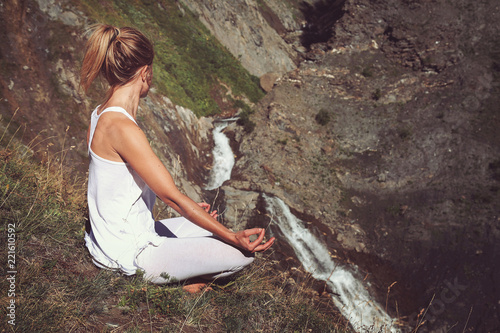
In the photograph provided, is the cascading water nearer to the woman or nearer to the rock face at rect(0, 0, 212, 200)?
the rock face at rect(0, 0, 212, 200)

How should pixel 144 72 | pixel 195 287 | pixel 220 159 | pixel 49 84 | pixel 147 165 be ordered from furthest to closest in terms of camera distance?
pixel 220 159
pixel 49 84
pixel 195 287
pixel 144 72
pixel 147 165

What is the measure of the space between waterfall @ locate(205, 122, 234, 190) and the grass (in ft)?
46.1

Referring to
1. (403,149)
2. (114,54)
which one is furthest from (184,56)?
(114,54)

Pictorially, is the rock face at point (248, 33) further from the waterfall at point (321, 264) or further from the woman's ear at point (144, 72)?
the woman's ear at point (144, 72)

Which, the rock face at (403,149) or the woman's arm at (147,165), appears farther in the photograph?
the rock face at (403,149)

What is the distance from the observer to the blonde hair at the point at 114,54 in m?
2.61

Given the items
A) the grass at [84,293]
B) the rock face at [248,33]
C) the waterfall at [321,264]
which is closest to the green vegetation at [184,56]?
the rock face at [248,33]

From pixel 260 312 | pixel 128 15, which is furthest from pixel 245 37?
pixel 260 312

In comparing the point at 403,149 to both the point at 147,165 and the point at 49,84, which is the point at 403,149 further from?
the point at 147,165

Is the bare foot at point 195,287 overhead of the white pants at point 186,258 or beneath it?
beneath

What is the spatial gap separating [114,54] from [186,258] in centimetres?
190

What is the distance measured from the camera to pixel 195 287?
3266 millimetres

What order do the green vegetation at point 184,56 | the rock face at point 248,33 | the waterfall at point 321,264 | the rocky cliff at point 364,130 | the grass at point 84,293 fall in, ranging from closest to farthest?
the grass at point 84,293 < the rocky cliff at point 364,130 < the waterfall at point 321,264 < the green vegetation at point 184,56 < the rock face at point 248,33

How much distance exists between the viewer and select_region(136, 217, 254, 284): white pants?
9.58 feet
